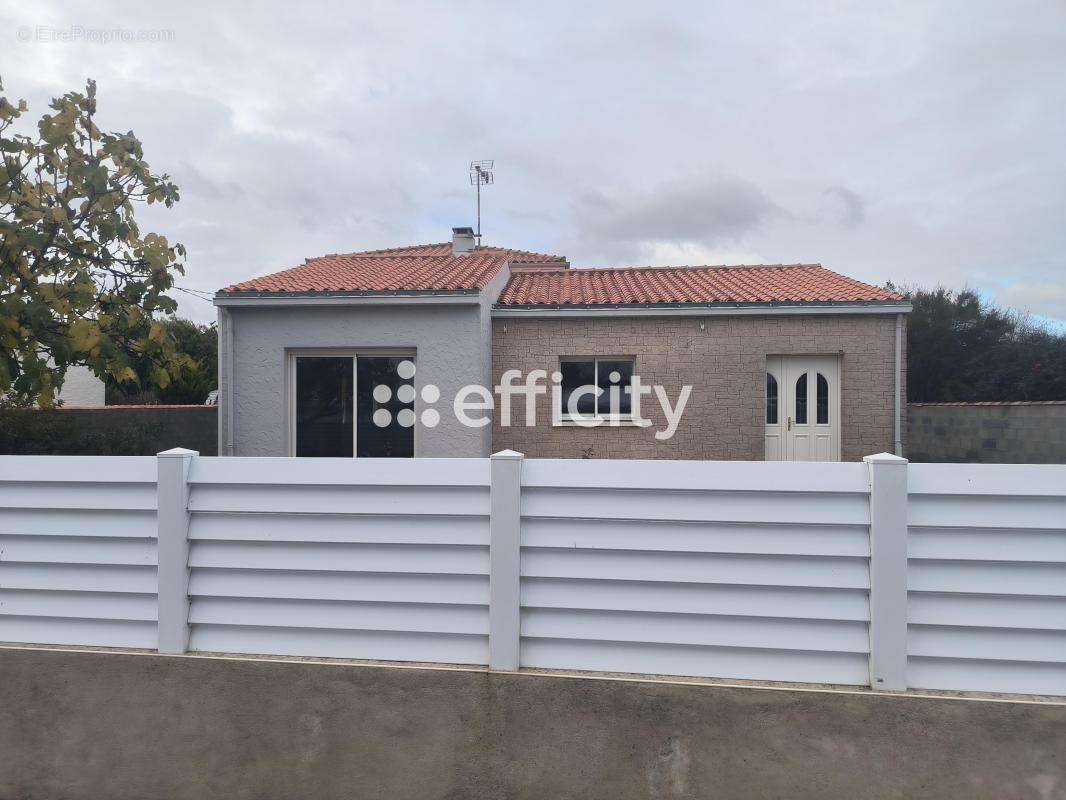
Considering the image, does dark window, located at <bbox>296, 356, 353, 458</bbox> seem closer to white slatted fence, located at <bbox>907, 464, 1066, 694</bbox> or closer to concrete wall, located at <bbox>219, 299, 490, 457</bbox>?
concrete wall, located at <bbox>219, 299, 490, 457</bbox>

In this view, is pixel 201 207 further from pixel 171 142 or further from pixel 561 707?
pixel 561 707

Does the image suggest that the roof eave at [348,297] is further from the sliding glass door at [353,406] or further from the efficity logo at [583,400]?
the efficity logo at [583,400]

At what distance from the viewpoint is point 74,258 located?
5660 millimetres

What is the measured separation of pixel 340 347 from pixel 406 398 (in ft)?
4.47

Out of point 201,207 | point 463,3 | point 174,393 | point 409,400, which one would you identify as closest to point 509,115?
point 463,3

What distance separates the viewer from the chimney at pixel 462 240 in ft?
52.4

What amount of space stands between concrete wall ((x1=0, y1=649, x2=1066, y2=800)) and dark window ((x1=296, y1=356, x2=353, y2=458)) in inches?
254

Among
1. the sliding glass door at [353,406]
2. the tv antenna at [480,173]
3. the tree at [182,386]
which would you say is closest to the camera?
the sliding glass door at [353,406]

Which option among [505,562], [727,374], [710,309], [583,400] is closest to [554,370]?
[583,400]

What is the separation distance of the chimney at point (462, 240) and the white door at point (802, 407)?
29.5ft

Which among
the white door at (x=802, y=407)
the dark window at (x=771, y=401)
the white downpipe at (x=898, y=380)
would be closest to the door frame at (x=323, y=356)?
the dark window at (x=771, y=401)

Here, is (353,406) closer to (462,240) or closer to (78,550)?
(78,550)

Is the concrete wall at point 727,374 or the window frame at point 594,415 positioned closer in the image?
the concrete wall at point 727,374

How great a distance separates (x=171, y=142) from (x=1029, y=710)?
36.0 feet
